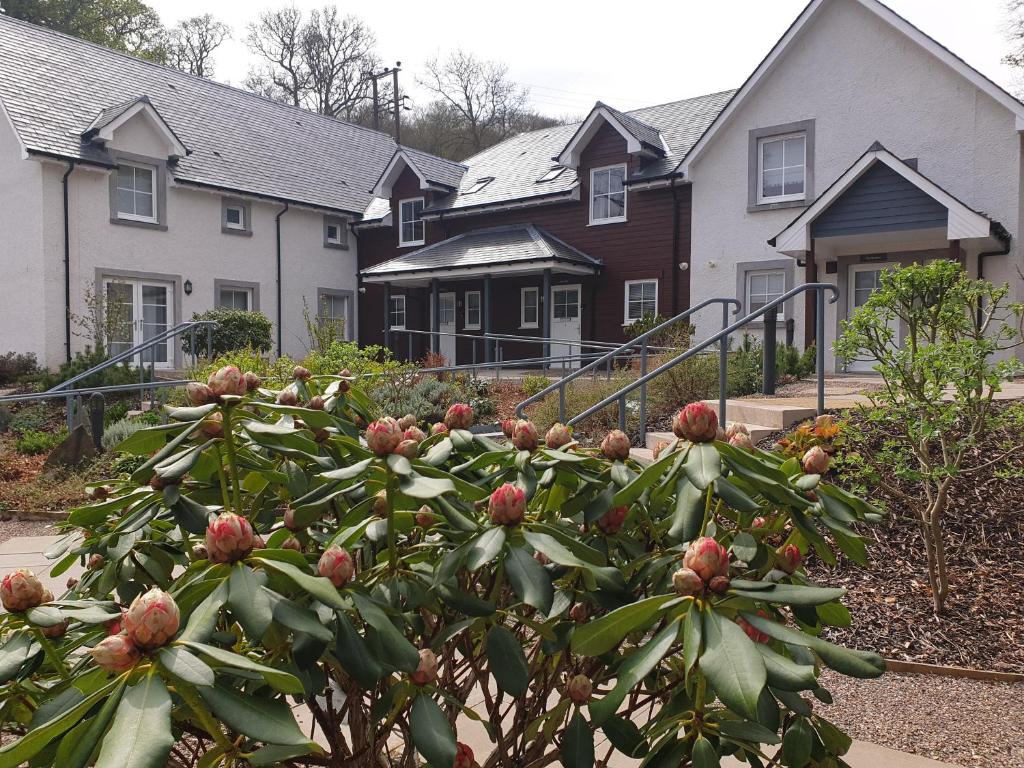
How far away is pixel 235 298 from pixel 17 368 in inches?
222

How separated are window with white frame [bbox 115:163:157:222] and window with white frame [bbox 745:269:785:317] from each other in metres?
13.6

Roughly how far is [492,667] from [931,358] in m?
3.76

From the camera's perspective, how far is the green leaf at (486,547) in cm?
102

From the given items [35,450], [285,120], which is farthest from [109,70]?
[35,450]

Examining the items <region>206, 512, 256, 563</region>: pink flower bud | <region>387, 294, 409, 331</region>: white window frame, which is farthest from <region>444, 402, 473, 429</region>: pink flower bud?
<region>387, 294, 409, 331</region>: white window frame

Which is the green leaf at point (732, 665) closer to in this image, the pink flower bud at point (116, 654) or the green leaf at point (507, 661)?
the green leaf at point (507, 661)

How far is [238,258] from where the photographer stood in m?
19.8

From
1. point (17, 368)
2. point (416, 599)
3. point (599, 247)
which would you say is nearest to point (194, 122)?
point (17, 368)

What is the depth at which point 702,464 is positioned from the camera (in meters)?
1.08

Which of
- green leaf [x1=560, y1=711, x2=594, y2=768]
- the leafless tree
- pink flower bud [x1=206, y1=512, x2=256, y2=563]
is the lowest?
green leaf [x1=560, y1=711, x2=594, y2=768]

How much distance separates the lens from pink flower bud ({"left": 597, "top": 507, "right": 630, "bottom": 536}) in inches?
51.9

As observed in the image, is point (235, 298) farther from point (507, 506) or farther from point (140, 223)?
point (507, 506)

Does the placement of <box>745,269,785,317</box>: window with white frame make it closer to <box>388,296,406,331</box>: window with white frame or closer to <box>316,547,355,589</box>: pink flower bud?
<box>388,296,406,331</box>: window with white frame

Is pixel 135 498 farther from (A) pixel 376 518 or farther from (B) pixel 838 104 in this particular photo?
(B) pixel 838 104
